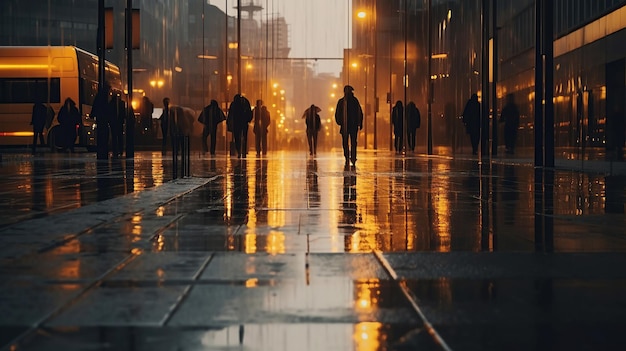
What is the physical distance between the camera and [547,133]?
2036 centimetres

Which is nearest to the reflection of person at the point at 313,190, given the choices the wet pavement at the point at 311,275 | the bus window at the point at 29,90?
the wet pavement at the point at 311,275

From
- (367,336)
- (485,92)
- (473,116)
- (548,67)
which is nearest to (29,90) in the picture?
(473,116)

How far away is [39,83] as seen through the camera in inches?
Answer: 1463

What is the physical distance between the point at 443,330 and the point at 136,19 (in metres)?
25.0

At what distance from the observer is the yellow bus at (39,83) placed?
36844 mm

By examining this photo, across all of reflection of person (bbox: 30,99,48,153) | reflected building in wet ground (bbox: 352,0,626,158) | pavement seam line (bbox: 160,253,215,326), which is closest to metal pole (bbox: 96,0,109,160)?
reflection of person (bbox: 30,99,48,153)

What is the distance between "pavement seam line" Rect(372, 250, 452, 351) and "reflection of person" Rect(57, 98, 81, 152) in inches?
1211

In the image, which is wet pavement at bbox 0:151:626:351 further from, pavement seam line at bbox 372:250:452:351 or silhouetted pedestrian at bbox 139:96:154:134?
silhouetted pedestrian at bbox 139:96:154:134

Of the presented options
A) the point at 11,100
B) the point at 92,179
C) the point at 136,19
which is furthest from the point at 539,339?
the point at 11,100

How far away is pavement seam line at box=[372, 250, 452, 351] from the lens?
3598 mm

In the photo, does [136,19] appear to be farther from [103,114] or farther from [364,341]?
[364,341]

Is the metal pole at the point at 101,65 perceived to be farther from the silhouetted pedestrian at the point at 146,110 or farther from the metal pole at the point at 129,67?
the silhouetted pedestrian at the point at 146,110

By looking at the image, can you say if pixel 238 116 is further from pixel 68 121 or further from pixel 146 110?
pixel 146 110

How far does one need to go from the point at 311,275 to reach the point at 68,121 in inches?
1266
